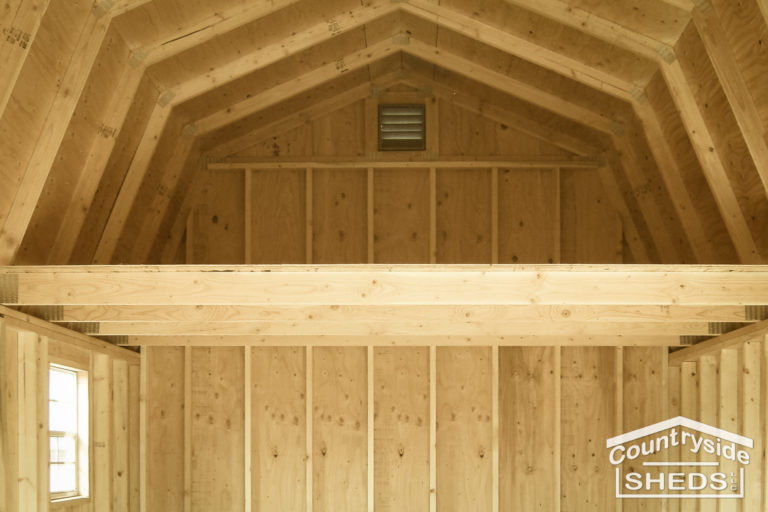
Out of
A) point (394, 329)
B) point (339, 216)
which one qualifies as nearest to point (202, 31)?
point (394, 329)

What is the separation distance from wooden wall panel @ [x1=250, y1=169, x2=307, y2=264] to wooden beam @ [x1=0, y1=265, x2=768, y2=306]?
3.10m

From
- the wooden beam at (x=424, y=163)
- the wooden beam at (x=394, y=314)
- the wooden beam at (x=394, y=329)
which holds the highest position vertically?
the wooden beam at (x=424, y=163)

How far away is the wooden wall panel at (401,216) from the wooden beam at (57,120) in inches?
153

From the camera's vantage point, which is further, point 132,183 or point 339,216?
point 339,216

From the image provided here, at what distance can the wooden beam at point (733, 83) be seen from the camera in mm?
5508

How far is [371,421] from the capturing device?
8906mm

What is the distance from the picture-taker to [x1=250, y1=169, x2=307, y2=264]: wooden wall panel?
30.2 feet

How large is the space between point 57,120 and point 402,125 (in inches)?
163

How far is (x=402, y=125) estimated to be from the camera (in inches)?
364

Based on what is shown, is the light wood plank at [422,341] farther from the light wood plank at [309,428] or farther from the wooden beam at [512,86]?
the wooden beam at [512,86]

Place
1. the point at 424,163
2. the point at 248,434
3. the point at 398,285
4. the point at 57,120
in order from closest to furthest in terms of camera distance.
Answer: the point at 57,120 < the point at 398,285 < the point at 248,434 < the point at 424,163

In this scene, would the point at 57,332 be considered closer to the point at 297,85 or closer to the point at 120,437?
the point at 120,437

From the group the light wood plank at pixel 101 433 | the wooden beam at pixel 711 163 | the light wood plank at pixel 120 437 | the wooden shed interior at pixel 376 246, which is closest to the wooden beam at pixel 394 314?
the wooden shed interior at pixel 376 246

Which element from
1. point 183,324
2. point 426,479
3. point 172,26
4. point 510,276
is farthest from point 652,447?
point 172,26
